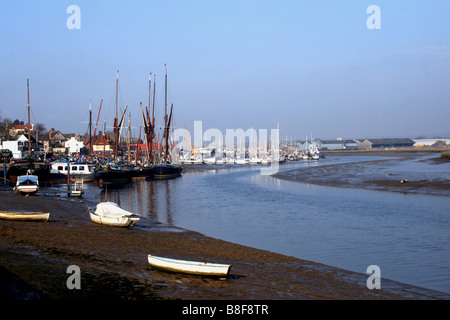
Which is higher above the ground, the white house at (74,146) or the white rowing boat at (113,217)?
the white house at (74,146)

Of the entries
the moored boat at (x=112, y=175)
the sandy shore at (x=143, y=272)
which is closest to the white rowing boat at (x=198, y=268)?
the sandy shore at (x=143, y=272)

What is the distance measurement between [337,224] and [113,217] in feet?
38.5

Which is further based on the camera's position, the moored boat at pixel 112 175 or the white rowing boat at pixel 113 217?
the moored boat at pixel 112 175

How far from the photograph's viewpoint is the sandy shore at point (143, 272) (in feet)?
38.2

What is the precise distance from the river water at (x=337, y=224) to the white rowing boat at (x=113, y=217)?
12.2ft

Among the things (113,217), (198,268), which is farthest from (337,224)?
(198,268)

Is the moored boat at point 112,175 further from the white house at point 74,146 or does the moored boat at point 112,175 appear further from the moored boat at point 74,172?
the white house at point 74,146

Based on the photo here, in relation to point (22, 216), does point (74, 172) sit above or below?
above

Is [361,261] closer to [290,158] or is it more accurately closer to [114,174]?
[114,174]

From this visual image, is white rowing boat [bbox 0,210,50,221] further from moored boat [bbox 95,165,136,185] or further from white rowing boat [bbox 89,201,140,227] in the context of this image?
moored boat [bbox 95,165,136,185]

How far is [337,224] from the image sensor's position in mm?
25562

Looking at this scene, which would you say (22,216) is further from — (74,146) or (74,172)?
(74,146)
